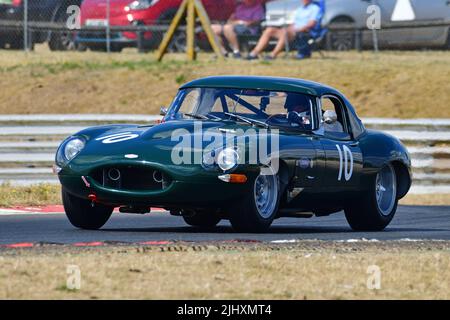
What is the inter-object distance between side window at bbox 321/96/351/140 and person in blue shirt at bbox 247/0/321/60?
10161mm

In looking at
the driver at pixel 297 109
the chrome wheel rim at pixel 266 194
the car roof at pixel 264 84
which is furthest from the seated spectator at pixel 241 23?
the chrome wheel rim at pixel 266 194

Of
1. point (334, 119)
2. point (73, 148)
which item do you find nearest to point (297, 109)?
point (334, 119)

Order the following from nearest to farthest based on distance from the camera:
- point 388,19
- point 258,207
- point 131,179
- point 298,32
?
point 131,179
point 258,207
point 298,32
point 388,19

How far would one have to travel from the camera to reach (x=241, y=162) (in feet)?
32.5

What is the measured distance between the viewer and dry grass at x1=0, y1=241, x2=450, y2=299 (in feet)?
23.4

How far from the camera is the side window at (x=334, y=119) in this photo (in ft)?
36.4

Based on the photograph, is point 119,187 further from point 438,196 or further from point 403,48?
point 403,48

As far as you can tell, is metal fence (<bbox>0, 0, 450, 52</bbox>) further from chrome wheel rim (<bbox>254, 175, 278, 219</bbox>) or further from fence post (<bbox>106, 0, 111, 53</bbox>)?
chrome wheel rim (<bbox>254, 175, 278, 219</bbox>)

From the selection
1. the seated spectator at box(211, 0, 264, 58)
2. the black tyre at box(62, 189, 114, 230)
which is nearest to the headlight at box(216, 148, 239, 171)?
the black tyre at box(62, 189, 114, 230)

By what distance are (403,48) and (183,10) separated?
194 inches

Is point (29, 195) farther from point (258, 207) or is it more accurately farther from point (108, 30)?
point (108, 30)

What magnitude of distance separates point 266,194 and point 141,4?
13201 mm

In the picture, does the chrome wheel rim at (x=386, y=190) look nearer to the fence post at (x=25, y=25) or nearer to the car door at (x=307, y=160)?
the car door at (x=307, y=160)

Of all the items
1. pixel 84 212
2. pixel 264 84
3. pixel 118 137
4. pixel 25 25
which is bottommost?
pixel 84 212
